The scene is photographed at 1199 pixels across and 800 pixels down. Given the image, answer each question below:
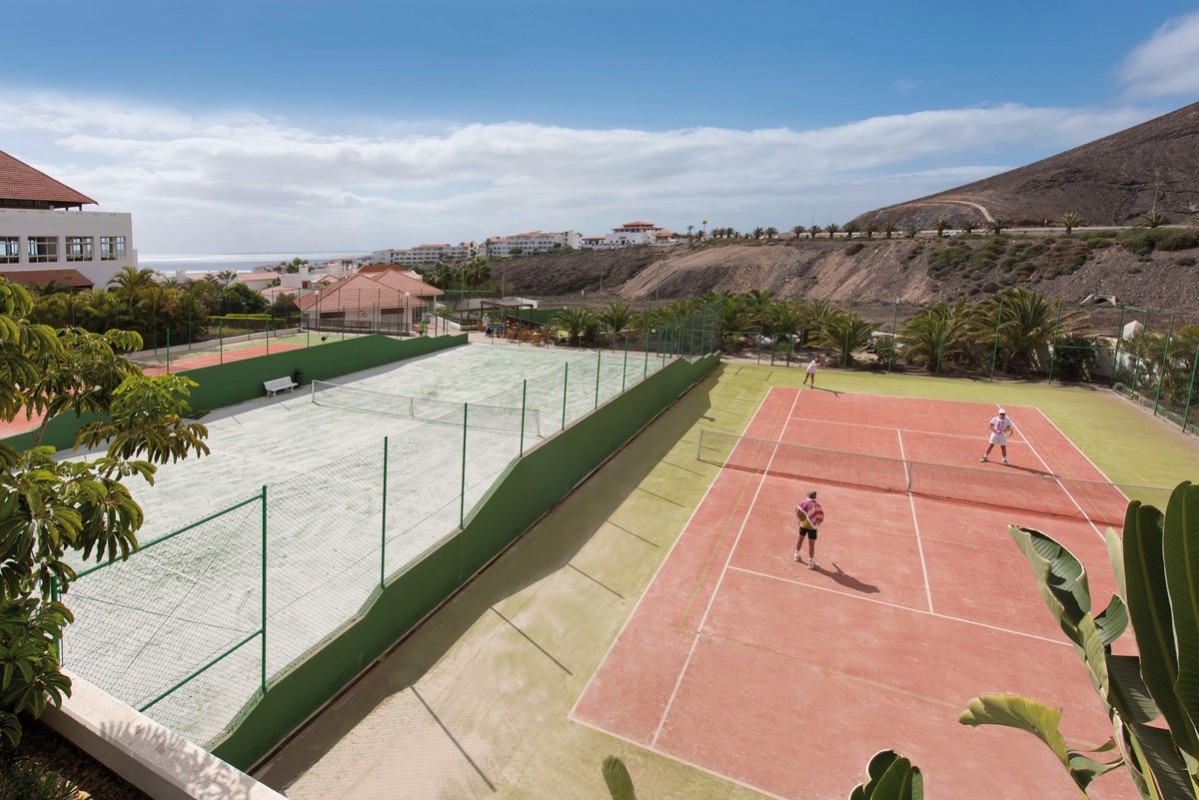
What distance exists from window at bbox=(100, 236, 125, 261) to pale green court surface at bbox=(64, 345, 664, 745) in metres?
29.8

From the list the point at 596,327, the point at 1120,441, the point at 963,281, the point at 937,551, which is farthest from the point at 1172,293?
the point at 937,551

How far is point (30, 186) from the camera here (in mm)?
40406

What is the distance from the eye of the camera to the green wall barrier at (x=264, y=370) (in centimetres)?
1620

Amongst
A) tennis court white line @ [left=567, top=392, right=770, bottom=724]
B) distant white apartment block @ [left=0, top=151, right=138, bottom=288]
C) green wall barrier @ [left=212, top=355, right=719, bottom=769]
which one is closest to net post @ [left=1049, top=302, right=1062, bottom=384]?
tennis court white line @ [left=567, top=392, right=770, bottom=724]

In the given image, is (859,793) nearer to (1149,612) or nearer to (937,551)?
(1149,612)

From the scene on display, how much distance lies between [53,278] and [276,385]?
82.1ft

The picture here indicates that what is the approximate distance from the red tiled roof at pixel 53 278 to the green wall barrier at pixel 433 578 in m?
33.7

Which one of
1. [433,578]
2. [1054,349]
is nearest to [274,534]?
[433,578]

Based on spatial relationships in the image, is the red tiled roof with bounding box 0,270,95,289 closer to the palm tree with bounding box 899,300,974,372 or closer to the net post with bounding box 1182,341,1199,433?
the palm tree with bounding box 899,300,974,372

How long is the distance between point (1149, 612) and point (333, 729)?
7861 millimetres

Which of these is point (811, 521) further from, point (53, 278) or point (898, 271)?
point (898, 271)

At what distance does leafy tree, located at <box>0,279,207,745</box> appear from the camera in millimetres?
3617

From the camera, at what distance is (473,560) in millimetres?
11609

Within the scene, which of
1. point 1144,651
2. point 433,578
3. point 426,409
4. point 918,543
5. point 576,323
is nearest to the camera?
point 1144,651
